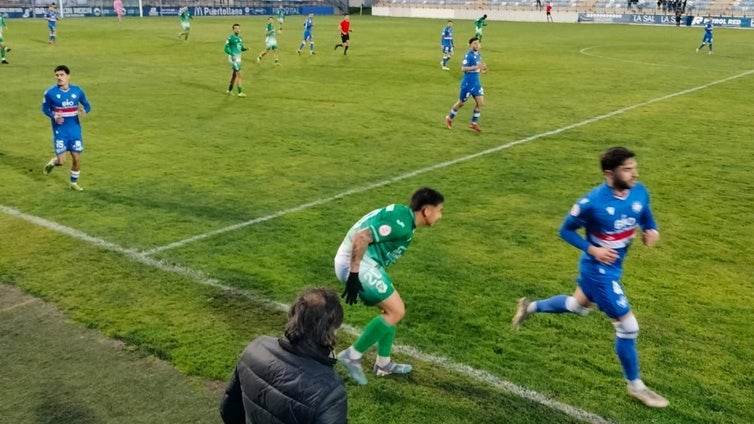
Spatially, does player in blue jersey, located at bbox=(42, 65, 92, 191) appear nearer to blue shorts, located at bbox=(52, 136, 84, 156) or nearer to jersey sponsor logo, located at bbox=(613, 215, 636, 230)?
blue shorts, located at bbox=(52, 136, 84, 156)

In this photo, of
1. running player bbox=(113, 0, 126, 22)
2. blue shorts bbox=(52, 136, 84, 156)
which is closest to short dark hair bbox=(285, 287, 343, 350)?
blue shorts bbox=(52, 136, 84, 156)

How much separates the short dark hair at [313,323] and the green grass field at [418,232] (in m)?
2.66

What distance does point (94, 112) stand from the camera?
19.4 m

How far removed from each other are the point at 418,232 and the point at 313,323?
698cm

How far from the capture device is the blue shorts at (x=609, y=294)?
5.98 metres

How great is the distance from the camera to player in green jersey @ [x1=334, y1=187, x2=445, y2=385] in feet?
18.5

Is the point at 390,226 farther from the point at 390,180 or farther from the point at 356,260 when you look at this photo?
the point at 390,180

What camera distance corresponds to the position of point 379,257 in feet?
19.6

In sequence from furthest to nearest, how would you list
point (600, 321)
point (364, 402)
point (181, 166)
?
point (181, 166) < point (600, 321) < point (364, 402)

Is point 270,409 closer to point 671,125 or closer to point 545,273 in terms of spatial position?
point 545,273

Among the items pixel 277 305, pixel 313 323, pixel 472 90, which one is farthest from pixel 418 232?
pixel 472 90

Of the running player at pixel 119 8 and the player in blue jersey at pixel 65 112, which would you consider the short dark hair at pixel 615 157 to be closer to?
the player in blue jersey at pixel 65 112

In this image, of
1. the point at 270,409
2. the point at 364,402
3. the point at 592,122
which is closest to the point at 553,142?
the point at 592,122

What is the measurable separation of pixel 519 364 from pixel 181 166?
9.22 meters
